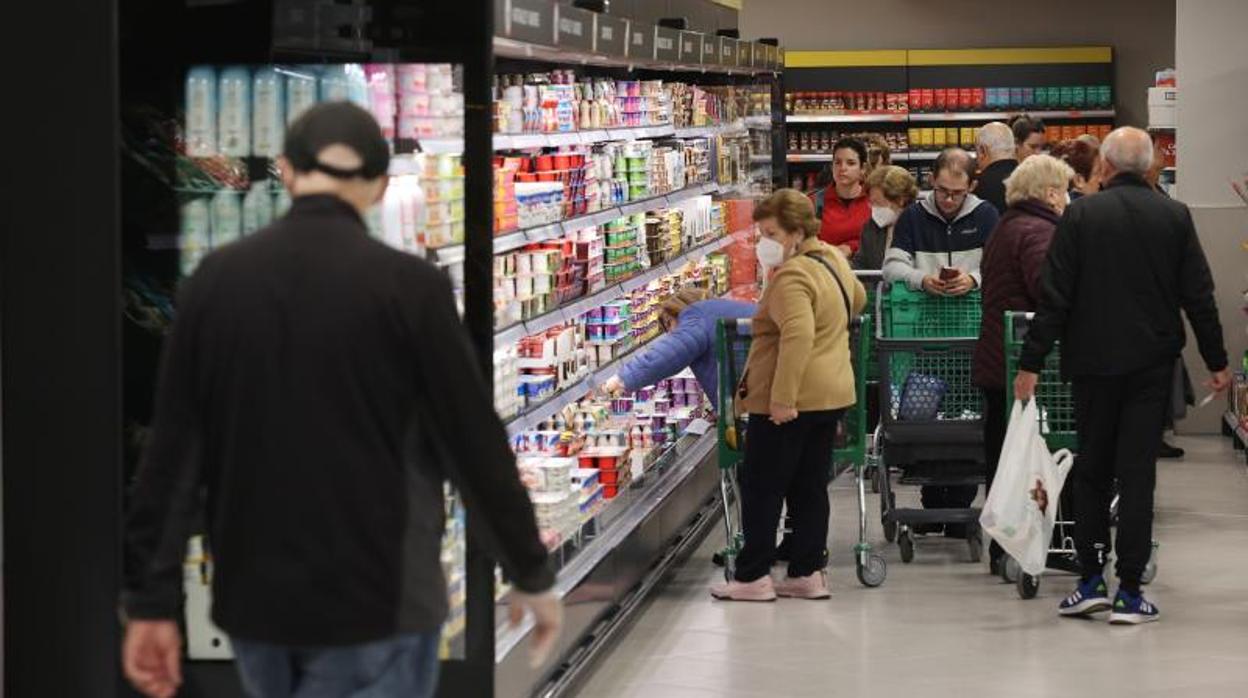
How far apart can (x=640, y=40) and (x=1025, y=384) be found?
1854 millimetres

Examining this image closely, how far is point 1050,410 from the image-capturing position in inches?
311

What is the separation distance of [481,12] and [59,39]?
0.89 metres

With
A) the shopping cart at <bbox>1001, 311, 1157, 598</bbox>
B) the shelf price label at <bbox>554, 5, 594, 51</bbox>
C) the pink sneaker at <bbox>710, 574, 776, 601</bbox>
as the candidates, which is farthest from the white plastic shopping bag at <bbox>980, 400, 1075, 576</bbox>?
the shelf price label at <bbox>554, 5, 594, 51</bbox>

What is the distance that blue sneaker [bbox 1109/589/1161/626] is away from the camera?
7359 millimetres

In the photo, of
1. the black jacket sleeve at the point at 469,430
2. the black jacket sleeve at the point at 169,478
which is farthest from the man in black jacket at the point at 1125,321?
the black jacket sleeve at the point at 169,478

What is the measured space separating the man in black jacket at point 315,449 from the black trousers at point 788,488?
13.6 feet

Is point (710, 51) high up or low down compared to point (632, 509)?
up

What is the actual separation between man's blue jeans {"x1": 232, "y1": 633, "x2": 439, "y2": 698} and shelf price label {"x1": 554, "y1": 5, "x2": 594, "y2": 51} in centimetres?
309

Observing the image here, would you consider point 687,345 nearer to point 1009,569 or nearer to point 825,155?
point 1009,569

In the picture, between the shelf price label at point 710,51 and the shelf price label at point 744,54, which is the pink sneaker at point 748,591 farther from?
the shelf price label at point 744,54

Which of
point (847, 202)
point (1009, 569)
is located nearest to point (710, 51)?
point (847, 202)

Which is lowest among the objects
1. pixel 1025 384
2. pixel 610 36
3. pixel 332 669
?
pixel 332 669

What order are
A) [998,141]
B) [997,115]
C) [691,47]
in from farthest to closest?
[997,115] < [998,141] < [691,47]

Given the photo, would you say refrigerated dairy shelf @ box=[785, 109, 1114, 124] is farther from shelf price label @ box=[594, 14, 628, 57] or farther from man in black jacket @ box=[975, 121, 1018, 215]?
shelf price label @ box=[594, 14, 628, 57]
